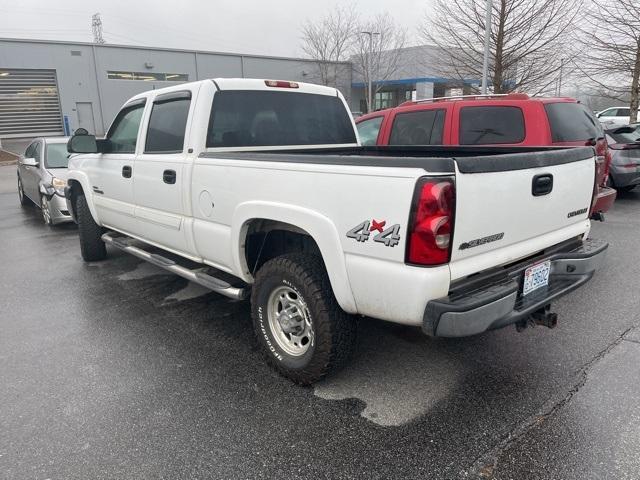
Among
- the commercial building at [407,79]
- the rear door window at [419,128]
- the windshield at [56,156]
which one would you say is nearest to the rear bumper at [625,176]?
the rear door window at [419,128]

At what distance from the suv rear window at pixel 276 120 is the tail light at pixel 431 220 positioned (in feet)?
6.77

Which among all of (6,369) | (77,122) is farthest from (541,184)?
(77,122)

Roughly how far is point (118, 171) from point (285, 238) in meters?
2.27

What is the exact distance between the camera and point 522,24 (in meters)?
15.0

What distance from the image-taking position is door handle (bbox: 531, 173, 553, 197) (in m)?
2.72

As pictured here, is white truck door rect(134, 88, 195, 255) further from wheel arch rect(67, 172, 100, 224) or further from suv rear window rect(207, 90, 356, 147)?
wheel arch rect(67, 172, 100, 224)

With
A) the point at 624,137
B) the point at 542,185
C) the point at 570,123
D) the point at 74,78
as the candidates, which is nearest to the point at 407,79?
the point at 74,78

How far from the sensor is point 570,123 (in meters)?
5.86

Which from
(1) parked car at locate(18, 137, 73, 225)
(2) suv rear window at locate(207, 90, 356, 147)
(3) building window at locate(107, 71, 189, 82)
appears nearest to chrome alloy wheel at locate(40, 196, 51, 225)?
(1) parked car at locate(18, 137, 73, 225)

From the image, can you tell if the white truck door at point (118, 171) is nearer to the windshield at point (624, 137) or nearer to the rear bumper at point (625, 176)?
the rear bumper at point (625, 176)

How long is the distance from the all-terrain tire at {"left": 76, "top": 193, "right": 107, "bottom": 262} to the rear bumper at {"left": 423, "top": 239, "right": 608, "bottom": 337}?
4845 millimetres

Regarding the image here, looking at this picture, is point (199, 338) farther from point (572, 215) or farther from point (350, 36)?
point (350, 36)

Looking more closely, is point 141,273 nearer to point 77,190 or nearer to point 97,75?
point 77,190

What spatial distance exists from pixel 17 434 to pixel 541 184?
3.23 m
